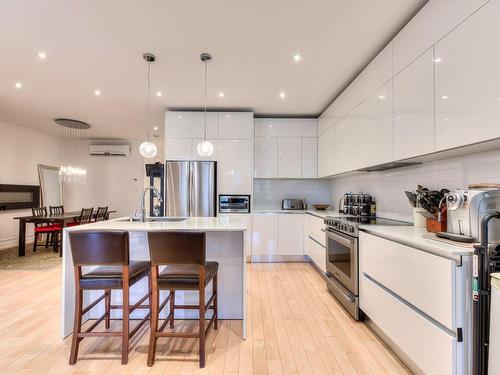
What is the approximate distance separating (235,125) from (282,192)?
5.20 feet

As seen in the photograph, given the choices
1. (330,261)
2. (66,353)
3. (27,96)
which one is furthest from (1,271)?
(330,261)

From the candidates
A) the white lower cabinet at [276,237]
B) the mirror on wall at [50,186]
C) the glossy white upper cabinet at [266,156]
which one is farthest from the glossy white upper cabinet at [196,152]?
the mirror on wall at [50,186]

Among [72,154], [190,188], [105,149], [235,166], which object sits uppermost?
[105,149]

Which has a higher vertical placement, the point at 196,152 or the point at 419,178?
the point at 196,152

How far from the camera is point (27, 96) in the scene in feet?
12.5

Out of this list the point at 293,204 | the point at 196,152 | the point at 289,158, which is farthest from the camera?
the point at 293,204

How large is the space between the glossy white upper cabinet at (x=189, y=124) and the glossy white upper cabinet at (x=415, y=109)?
9.15 feet

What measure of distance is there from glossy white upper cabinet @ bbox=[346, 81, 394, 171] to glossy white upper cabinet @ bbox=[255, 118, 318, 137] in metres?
1.25

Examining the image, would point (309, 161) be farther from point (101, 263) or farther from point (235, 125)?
point (101, 263)

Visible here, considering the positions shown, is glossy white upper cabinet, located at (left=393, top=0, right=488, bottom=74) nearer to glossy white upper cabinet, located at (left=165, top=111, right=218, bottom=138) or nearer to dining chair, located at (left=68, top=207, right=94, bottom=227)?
glossy white upper cabinet, located at (left=165, top=111, right=218, bottom=138)

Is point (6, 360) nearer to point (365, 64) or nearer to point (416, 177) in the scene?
point (416, 177)

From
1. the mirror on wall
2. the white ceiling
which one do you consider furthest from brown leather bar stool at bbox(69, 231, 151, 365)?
the mirror on wall

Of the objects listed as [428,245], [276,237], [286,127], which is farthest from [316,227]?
[428,245]

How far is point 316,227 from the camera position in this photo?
381 centimetres
